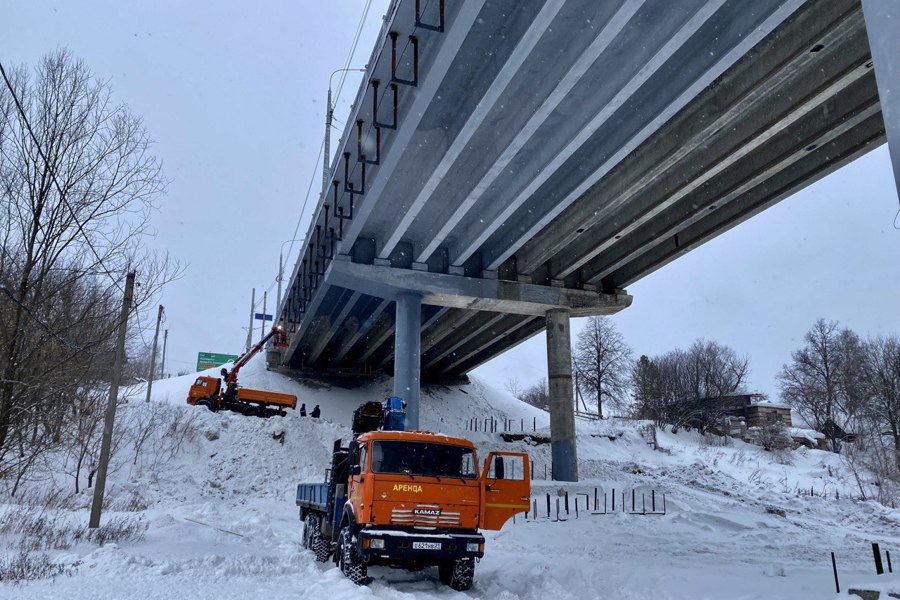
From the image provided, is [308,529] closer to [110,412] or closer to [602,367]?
[110,412]

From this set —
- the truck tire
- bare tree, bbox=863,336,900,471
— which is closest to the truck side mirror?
the truck tire

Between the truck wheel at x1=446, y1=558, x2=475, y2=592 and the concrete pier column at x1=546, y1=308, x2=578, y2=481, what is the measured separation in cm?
1655

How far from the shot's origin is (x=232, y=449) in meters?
→ 26.0

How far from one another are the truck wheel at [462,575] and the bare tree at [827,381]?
4692 centimetres

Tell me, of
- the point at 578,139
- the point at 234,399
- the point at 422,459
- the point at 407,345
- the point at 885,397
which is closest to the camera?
the point at 422,459

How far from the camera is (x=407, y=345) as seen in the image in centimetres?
2445

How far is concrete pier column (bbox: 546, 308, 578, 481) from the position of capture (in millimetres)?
25453

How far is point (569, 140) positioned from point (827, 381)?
1917 inches

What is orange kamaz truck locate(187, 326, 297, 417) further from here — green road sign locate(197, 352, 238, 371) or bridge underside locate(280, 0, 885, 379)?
green road sign locate(197, 352, 238, 371)

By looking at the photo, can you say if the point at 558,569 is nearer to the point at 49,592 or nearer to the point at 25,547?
the point at 49,592

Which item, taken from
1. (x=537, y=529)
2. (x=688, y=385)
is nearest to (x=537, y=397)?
(x=688, y=385)

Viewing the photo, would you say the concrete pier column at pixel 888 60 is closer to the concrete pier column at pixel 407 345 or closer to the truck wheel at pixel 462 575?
the truck wheel at pixel 462 575

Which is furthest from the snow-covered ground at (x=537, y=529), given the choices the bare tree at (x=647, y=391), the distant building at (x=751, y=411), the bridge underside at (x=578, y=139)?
the bare tree at (x=647, y=391)

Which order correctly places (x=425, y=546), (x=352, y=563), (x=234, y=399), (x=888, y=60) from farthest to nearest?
(x=234, y=399) → (x=352, y=563) → (x=425, y=546) → (x=888, y=60)
